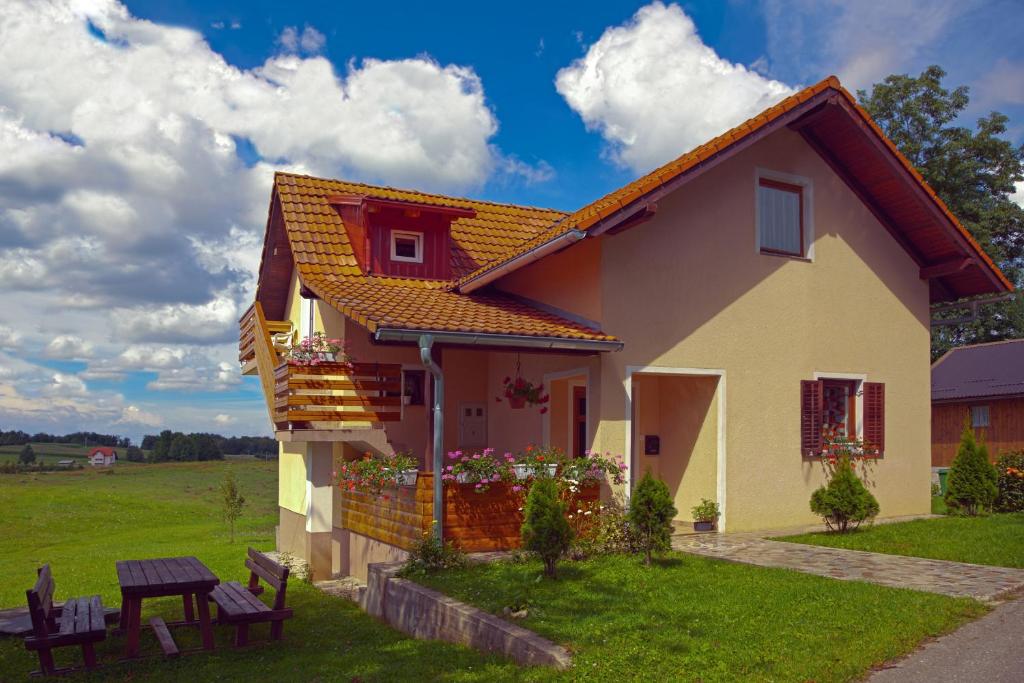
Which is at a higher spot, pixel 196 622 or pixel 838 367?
pixel 838 367

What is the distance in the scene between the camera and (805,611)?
7660mm

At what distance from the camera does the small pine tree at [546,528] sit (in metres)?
9.30

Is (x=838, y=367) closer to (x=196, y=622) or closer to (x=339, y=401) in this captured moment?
(x=339, y=401)

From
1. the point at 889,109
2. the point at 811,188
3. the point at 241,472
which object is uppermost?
the point at 889,109

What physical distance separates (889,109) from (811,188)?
2450 cm


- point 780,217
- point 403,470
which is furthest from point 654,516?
point 780,217

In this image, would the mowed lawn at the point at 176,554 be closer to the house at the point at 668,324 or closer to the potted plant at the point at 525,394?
the house at the point at 668,324

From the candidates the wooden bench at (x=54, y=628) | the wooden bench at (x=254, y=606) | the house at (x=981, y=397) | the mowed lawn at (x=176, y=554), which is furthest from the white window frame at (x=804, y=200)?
the house at (x=981, y=397)

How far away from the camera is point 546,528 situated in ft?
30.5

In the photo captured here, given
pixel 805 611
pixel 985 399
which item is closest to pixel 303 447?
pixel 805 611

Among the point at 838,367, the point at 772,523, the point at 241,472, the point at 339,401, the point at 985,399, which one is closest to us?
the point at 339,401

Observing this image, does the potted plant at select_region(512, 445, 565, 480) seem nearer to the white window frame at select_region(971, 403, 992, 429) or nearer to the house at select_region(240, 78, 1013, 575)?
the house at select_region(240, 78, 1013, 575)

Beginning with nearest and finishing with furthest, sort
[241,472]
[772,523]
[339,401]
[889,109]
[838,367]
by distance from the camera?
1. [339,401]
2. [772,523]
3. [838,367]
4. [889,109]
5. [241,472]

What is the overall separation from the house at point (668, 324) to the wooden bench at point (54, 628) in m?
3.86
